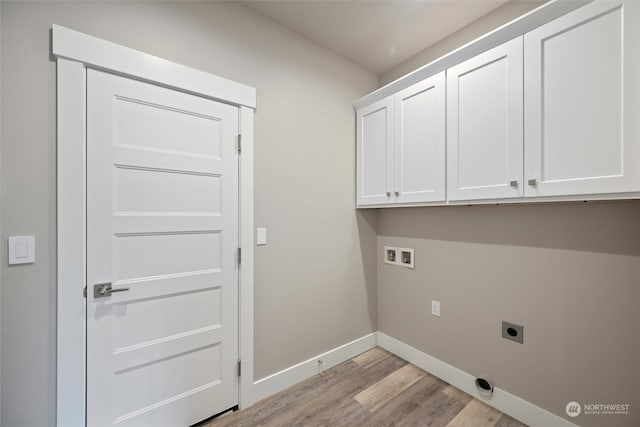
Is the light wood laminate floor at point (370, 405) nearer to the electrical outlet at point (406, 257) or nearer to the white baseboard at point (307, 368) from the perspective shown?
the white baseboard at point (307, 368)

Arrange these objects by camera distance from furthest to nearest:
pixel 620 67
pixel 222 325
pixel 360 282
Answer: pixel 360 282 < pixel 222 325 < pixel 620 67

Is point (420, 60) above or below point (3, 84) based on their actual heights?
above

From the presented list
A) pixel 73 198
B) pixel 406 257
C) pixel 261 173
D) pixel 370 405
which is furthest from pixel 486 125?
pixel 73 198

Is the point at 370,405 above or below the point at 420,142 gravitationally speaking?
below

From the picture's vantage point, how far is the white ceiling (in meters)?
1.77

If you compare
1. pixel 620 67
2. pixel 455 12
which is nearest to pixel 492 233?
pixel 620 67

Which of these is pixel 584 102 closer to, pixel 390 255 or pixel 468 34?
pixel 468 34

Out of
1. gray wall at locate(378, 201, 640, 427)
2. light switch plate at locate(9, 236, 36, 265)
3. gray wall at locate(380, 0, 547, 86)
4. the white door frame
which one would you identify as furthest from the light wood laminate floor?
gray wall at locate(380, 0, 547, 86)

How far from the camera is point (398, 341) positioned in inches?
95.5

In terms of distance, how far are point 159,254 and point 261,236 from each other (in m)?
0.63

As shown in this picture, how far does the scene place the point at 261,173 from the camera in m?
1.86

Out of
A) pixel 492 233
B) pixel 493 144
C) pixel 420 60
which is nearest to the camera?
pixel 493 144

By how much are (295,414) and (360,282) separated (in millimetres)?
1169

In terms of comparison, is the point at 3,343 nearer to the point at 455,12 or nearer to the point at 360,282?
the point at 360,282
